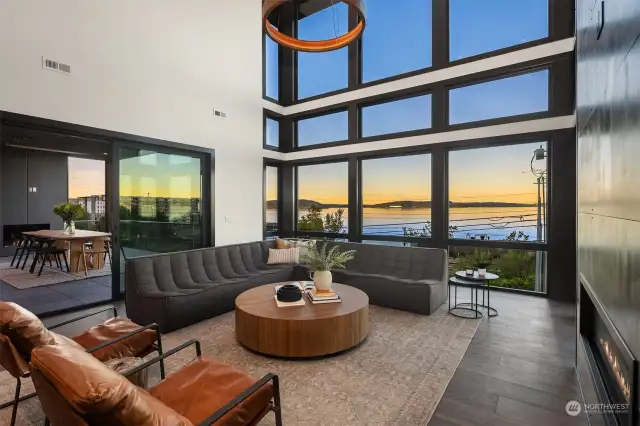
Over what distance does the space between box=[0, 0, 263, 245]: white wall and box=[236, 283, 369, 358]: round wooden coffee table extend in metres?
3.33

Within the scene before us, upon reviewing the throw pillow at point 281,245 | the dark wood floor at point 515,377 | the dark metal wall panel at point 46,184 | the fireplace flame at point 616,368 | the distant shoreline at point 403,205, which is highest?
the dark metal wall panel at point 46,184

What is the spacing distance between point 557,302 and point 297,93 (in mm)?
6698

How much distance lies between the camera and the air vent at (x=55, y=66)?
3.90 metres

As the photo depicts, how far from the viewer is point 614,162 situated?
1442mm

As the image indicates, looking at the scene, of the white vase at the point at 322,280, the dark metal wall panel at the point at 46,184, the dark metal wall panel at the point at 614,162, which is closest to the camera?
the dark metal wall panel at the point at 614,162

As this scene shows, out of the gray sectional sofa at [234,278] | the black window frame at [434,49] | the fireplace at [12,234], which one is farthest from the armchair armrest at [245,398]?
the fireplace at [12,234]

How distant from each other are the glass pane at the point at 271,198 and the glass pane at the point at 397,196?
7.40ft

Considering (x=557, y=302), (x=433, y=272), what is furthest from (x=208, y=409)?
(x=557, y=302)

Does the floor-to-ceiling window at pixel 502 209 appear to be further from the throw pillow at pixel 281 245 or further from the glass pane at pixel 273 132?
the glass pane at pixel 273 132

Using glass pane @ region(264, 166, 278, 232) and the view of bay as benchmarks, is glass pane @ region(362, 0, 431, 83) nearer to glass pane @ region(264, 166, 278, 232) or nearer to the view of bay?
the view of bay

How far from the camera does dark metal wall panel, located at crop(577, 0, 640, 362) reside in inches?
46.1

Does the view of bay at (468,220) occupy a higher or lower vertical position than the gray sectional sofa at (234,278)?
higher

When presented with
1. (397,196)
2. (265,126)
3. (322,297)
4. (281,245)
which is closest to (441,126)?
(397,196)

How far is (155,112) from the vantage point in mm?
5047
